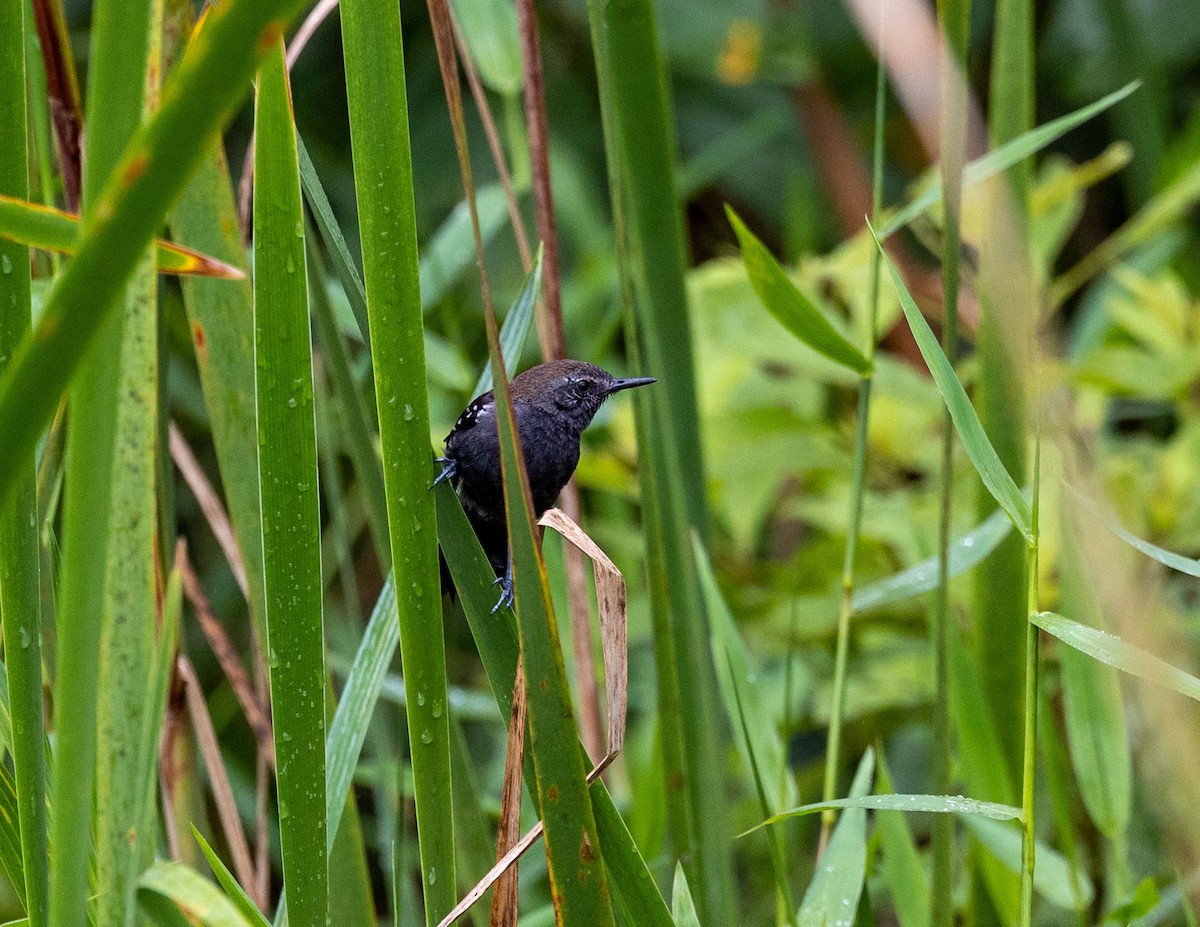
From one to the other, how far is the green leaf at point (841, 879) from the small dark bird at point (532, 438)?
526 millimetres

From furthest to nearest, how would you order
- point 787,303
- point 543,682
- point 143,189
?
1. point 787,303
2. point 543,682
3. point 143,189

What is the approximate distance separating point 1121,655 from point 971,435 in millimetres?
201

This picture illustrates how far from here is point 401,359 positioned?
0.85m

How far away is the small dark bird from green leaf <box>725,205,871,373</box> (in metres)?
0.30

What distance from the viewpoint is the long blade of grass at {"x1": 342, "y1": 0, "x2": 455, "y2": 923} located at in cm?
83

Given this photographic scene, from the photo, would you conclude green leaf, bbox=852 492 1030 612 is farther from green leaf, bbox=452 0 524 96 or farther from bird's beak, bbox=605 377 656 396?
green leaf, bbox=452 0 524 96

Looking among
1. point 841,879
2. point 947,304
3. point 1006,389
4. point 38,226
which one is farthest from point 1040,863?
point 38,226

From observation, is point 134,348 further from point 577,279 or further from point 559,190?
point 559,190

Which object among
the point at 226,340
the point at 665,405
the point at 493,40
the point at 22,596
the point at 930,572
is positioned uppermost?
the point at 493,40

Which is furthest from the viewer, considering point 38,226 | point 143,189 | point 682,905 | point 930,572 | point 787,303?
point 930,572

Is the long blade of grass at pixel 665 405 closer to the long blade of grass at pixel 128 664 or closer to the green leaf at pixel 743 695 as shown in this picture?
the green leaf at pixel 743 695

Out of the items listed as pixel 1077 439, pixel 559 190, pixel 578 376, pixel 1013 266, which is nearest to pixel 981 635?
pixel 1077 439

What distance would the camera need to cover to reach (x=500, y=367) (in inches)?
31.3

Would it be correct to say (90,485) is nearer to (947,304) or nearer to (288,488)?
(288,488)
